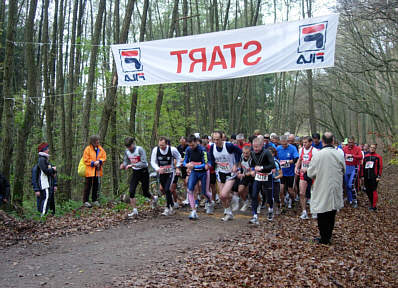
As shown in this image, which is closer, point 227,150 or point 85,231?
point 85,231

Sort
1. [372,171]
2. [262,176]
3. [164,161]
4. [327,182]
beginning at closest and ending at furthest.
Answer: [327,182], [262,176], [164,161], [372,171]

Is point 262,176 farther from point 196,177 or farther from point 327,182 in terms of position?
point 327,182

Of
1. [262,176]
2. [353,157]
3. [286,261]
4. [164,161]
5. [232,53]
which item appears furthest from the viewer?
[353,157]

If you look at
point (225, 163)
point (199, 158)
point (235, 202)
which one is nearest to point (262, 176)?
point (225, 163)

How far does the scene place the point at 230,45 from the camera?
918 cm

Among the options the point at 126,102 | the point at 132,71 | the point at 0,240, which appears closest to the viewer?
the point at 0,240

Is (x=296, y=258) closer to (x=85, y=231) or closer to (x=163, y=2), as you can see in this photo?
(x=85, y=231)

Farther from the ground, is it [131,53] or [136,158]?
[131,53]

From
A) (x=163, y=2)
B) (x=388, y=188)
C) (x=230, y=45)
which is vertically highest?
(x=163, y=2)

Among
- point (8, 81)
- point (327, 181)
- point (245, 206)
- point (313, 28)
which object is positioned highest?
point (313, 28)

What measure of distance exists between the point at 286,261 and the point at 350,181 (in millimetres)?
6468

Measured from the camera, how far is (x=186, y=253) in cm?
615

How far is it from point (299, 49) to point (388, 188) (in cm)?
1401

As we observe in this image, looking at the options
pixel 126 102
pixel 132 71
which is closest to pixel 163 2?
pixel 126 102
